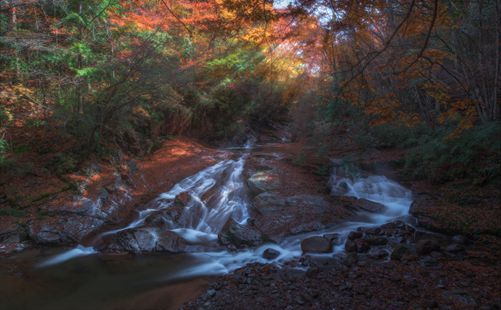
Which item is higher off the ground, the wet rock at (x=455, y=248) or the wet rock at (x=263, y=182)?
the wet rock at (x=263, y=182)

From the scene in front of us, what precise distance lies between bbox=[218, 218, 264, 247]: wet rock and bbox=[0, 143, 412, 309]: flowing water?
0.83 ft

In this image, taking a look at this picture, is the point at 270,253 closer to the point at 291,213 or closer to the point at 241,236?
the point at 241,236

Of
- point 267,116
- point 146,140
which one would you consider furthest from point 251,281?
point 267,116

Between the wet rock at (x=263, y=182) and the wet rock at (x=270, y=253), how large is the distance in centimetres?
305

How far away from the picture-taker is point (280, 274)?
5.16 m

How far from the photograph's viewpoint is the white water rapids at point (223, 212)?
616 cm

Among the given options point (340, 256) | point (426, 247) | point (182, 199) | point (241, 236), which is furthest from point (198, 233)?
point (426, 247)

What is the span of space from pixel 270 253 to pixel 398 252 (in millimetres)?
2464

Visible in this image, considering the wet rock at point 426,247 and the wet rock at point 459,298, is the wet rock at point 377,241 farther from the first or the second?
the wet rock at point 459,298

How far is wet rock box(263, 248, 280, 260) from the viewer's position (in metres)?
6.11

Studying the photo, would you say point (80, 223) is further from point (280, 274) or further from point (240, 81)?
point (240, 81)

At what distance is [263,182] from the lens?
966 cm

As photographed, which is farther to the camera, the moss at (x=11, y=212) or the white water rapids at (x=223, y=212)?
the moss at (x=11, y=212)

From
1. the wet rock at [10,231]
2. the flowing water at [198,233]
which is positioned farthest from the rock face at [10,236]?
the flowing water at [198,233]
